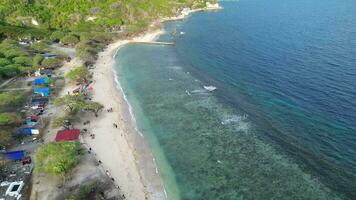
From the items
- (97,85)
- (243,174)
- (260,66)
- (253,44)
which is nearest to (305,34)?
(253,44)

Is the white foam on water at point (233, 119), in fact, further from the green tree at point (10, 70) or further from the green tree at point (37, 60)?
the green tree at point (10, 70)

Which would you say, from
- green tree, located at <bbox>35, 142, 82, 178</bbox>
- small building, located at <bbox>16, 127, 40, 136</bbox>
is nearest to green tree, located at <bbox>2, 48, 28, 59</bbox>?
small building, located at <bbox>16, 127, 40, 136</bbox>

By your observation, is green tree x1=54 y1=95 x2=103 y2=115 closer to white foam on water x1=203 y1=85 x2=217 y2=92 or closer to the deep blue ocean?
the deep blue ocean

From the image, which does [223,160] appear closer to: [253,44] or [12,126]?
[12,126]

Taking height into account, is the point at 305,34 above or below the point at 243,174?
above

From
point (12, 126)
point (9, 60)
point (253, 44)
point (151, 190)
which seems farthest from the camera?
point (253, 44)

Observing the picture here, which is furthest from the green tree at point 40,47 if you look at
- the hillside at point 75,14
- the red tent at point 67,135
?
the red tent at point 67,135
